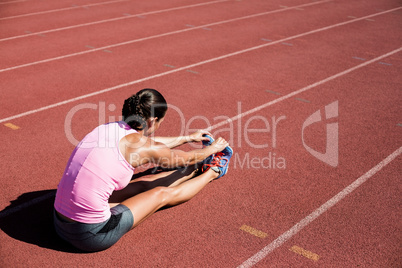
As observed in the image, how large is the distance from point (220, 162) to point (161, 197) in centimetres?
92

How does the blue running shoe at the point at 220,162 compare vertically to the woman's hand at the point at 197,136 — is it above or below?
below

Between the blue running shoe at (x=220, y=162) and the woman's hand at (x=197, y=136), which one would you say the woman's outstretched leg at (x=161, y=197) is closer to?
the blue running shoe at (x=220, y=162)

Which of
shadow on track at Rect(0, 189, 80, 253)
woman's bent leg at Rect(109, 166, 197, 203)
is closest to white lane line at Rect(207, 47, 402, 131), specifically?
woman's bent leg at Rect(109, 166, 197, 203)

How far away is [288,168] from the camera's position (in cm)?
559

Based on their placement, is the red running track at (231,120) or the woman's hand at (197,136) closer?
the red running track at (231,120)

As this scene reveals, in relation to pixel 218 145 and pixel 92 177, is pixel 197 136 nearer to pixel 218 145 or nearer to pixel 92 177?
pixel 218 145

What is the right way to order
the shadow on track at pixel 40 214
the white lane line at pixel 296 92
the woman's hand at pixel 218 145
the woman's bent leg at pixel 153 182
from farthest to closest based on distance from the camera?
the white lane line at pixel 296 92 < the woman's hand at pixel 218 145 < the woman's bent leg at pixel 153 182 < the shadow on track at pixel 40 214

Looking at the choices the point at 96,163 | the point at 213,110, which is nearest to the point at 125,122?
the point at 96,163

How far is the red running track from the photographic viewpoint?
13.6 ft

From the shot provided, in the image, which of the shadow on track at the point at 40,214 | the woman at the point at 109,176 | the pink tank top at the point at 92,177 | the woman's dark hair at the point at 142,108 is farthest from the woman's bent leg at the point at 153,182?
the woman's dark hair at the point at 142,108

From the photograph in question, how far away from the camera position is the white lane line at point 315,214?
13.1ft

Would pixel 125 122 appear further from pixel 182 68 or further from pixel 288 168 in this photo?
pixel 182 68

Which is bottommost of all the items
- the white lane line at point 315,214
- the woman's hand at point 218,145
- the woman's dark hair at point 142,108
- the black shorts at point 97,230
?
the white lane line at point 315,214

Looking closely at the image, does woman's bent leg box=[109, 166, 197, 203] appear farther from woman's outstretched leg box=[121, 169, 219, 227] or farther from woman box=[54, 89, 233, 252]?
woman box=[54, 89, 233, 252]
